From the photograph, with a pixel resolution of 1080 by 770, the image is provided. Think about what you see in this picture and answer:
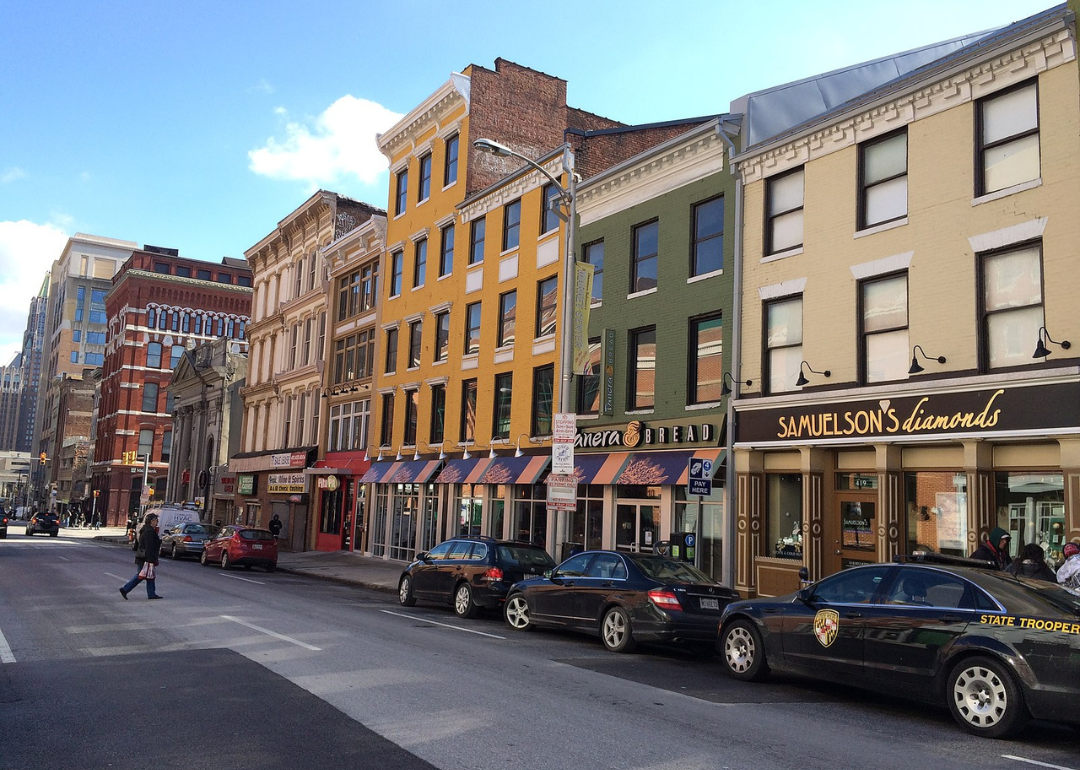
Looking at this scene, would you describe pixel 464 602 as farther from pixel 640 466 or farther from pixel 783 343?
pixel 783 343

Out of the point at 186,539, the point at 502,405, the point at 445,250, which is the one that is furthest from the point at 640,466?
the point at 186,539

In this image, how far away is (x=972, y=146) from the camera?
16.1 m

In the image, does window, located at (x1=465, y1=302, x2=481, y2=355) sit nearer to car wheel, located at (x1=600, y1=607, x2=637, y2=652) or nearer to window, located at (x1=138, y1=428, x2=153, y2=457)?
car wheel, located at (x1=600, y1=607, x2=637, y2=652)

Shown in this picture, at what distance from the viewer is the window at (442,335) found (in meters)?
32.7

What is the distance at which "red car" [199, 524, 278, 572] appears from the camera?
29.5m

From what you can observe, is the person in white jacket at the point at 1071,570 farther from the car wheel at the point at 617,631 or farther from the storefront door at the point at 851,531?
the car wheel at the point at 617,631

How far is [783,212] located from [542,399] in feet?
32.5

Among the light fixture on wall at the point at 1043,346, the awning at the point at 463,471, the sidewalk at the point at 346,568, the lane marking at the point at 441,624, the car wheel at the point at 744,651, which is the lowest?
the sidewalk at the point at 346,568

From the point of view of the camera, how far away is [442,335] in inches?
1304

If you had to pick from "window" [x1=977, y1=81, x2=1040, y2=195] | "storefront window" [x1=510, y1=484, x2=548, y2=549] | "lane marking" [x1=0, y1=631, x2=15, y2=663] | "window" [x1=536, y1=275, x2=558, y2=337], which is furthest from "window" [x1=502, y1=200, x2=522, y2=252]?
"lane marking" [x1=0, y1=631, x2=15, y2=663]

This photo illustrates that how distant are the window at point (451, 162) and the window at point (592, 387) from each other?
1188cm

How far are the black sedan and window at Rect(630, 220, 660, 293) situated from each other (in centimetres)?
1033

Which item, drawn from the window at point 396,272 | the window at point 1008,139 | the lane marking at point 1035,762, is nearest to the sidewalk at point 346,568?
the window at point 396,272

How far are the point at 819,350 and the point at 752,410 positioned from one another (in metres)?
1.99
